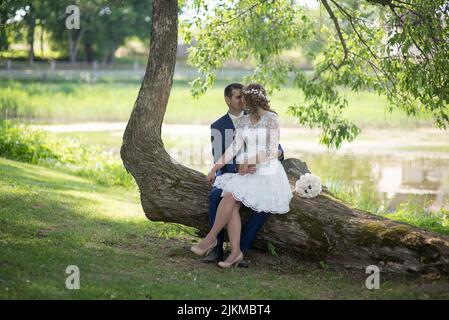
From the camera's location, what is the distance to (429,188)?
1438 centimetres

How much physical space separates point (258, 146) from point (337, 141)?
1832 mm

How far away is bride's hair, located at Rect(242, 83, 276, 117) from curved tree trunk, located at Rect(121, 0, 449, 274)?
1.10 metres

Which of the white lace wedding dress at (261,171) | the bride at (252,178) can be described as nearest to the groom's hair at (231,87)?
the bride at (252,178)

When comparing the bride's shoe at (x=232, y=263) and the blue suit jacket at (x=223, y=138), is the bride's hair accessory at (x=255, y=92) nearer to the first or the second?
the blue suit jacket at (x=223, y=138)

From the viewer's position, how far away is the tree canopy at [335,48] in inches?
311

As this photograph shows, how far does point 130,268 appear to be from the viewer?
651 cm

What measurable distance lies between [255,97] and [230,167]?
2.58 ft

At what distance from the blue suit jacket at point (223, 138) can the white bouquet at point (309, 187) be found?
1.46 feet

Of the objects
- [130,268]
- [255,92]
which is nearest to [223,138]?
[255,92]

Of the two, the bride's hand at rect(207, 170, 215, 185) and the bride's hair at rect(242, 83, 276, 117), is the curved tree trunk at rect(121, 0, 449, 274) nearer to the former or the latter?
Answer: the bride's hand at rect(207, 170, 215, 185)

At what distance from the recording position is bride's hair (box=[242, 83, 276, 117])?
6.72m

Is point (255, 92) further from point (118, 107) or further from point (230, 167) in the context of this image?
point (118, 107)

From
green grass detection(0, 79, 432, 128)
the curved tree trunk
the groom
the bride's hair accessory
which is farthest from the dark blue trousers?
green grass detection(0, 79, 432, 128)

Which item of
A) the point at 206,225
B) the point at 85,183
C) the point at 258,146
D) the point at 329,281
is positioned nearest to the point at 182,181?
the point at 206,225
